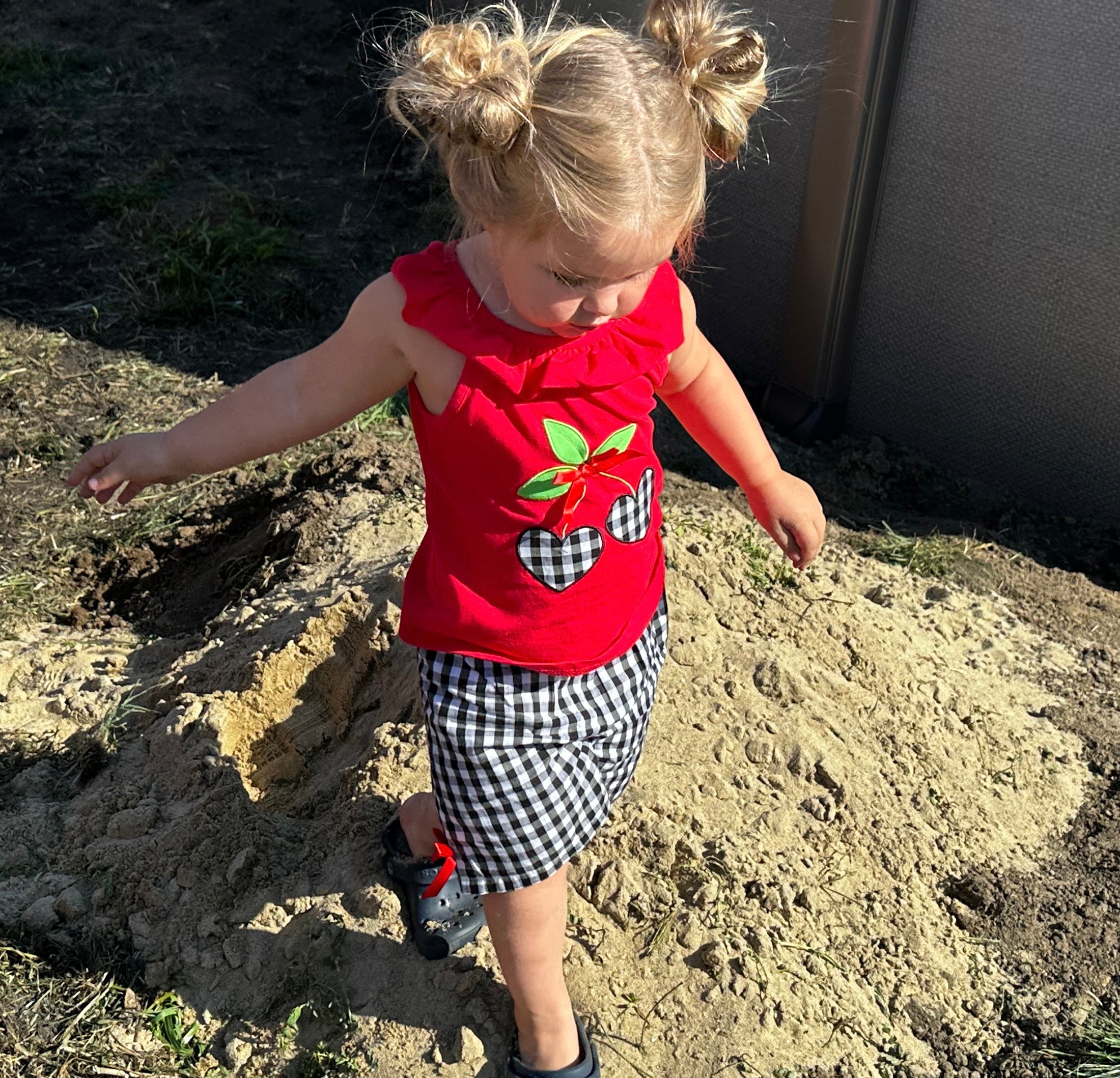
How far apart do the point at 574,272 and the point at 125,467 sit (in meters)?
0.80

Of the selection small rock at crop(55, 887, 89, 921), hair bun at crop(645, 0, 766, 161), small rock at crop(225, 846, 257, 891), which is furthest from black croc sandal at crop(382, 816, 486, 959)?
hair bun at crop(645, 0, 766, 161)

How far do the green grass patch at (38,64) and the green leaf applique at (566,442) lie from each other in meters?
5.91

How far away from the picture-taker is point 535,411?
6.31ft

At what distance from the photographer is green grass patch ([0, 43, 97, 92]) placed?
6.72 meters

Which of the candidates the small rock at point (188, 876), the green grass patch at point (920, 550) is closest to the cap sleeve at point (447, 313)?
the small rock at point (188, 876)

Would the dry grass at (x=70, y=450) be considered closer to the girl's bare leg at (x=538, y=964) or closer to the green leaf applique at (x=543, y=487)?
the girl's bare leg at (x=538, y=964)

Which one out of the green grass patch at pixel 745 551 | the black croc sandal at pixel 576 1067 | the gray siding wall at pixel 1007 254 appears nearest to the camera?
the black croc sandal at pixel 576 1067

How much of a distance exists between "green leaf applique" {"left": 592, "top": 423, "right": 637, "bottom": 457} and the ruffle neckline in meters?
0.08

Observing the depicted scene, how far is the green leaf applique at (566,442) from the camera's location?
193 centimetres

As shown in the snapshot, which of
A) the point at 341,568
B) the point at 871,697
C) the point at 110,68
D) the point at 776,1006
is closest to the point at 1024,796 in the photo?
the point at 871,697

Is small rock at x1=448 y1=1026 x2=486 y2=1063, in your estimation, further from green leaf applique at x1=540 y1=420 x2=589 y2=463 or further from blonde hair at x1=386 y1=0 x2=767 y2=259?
blonde hair at x1=386 y1=0 x2=767 y2=259

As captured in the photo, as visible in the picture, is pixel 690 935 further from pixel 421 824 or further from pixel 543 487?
pixel 543 487

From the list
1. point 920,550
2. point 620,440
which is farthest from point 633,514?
point 920,550

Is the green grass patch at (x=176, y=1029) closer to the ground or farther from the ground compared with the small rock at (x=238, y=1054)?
closer to the ground
